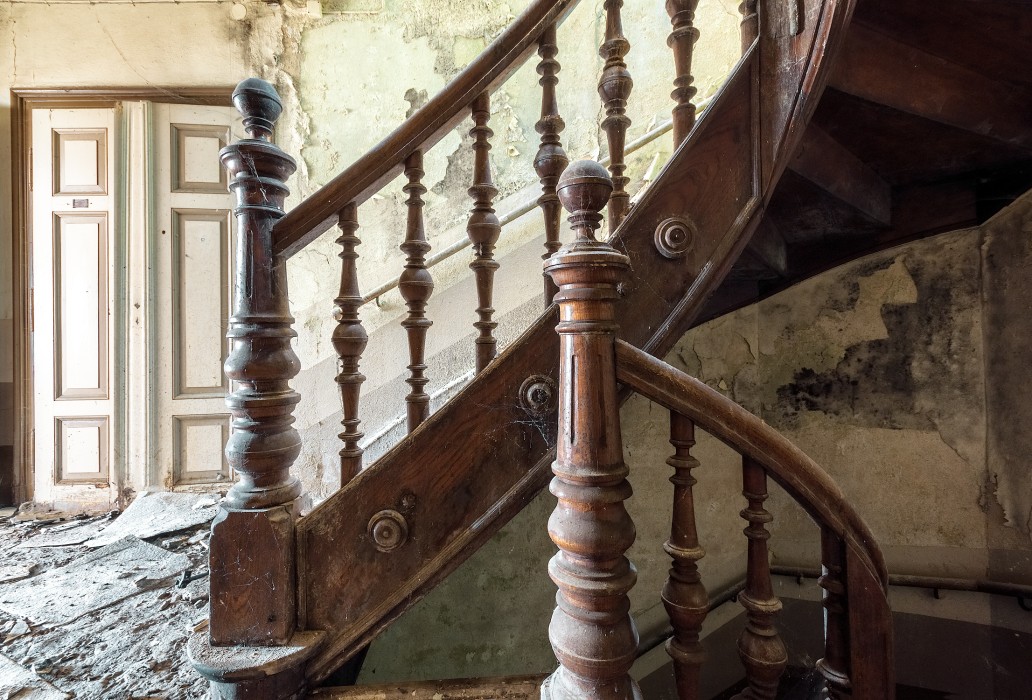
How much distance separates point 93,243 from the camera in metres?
2.54

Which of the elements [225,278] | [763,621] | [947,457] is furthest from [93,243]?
[947,457]

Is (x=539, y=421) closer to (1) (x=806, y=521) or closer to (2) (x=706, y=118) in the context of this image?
(2) (x=706, y=118)

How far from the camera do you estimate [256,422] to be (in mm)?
943

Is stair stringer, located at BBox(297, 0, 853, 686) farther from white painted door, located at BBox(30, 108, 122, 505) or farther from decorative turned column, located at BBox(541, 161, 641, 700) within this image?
white painted door, located at BBox(30, 108, 122, 505)

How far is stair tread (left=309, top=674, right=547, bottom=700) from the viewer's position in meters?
1.02

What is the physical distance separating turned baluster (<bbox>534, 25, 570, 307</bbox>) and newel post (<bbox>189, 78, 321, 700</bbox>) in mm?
591

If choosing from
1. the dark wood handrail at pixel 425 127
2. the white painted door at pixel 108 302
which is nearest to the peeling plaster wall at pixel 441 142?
the white painted door at pixel 108 302

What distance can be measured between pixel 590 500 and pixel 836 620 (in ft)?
1.72

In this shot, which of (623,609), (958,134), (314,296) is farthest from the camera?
(314,296)

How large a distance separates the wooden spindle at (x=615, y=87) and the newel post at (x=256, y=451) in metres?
0.75

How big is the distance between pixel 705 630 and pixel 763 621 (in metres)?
1.33

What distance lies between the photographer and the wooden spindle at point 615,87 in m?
1.05

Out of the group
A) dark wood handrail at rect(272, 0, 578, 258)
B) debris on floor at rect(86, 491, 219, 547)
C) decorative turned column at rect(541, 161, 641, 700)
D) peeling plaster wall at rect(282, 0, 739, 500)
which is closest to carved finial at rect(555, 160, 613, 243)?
decorative turned column at rect(541, 161, 641, 700)

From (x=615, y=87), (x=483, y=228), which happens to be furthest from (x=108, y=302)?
(x=615, y=87)
